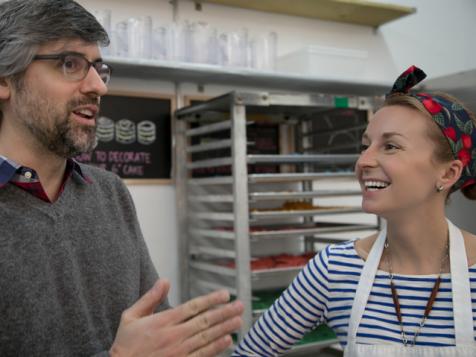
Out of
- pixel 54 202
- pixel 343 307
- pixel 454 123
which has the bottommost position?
pixel 343 307

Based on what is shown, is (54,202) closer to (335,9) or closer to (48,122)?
(48,122)

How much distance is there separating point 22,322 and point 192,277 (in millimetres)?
1483

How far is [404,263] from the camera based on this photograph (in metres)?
1.37

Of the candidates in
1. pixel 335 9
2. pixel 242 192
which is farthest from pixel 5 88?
pixel 335 9

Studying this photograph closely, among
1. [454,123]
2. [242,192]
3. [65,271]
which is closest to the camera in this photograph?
[65,271]

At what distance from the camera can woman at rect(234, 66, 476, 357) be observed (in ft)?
4.19

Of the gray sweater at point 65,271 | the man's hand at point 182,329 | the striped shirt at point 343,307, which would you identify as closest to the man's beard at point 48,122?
the gray sweater at point 65,271

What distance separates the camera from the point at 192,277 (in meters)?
2.58

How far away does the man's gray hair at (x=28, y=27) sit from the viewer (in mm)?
1209

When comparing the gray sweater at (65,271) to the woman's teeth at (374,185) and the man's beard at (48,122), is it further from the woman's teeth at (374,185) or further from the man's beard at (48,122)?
the woman's teeth at (374,185)

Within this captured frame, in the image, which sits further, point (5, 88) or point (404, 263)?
point (404, 263)

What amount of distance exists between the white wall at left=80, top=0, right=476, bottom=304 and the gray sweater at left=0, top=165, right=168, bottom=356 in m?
1.12

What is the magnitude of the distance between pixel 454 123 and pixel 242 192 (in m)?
1.00

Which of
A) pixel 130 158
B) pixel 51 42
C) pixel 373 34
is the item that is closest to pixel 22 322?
pixel 51 42
